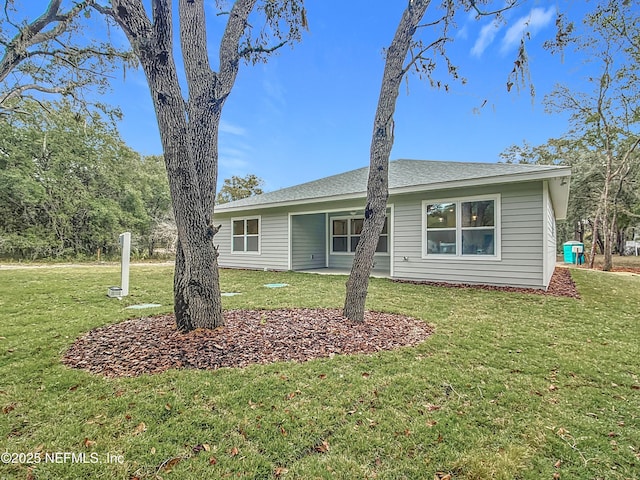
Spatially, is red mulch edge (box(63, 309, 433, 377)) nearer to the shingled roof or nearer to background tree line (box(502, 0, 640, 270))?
the shingled roof

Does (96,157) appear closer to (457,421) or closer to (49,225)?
(49,225)

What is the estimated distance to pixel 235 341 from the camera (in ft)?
11.6

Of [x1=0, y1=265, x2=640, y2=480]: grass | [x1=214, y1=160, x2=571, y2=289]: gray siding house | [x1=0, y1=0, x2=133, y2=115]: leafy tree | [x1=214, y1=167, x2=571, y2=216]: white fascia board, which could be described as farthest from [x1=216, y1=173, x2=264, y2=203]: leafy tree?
[x1=0, y1=265, x2=640, y2=480]: grass

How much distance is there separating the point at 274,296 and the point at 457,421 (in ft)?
15.4

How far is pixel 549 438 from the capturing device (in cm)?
200

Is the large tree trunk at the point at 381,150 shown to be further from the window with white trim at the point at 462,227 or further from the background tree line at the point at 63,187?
the background tree line at the point at 63,187

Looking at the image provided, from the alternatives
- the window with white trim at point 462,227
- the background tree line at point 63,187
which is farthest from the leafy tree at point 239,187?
the window with white trim at point 462,227

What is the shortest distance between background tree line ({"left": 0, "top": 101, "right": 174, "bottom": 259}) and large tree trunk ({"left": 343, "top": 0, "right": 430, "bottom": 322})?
15.5 meters

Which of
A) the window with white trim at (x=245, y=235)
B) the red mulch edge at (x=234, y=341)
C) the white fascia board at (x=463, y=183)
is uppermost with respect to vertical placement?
the white fascia board at (x=463, y=183)

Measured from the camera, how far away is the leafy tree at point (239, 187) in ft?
97.5

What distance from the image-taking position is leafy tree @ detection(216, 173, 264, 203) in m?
29.7

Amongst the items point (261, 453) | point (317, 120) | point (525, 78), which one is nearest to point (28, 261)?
point (317, 120)

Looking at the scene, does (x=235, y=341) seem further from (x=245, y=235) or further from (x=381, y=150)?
(x=245, y=235)

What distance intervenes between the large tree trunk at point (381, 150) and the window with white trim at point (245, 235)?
28.0ft
